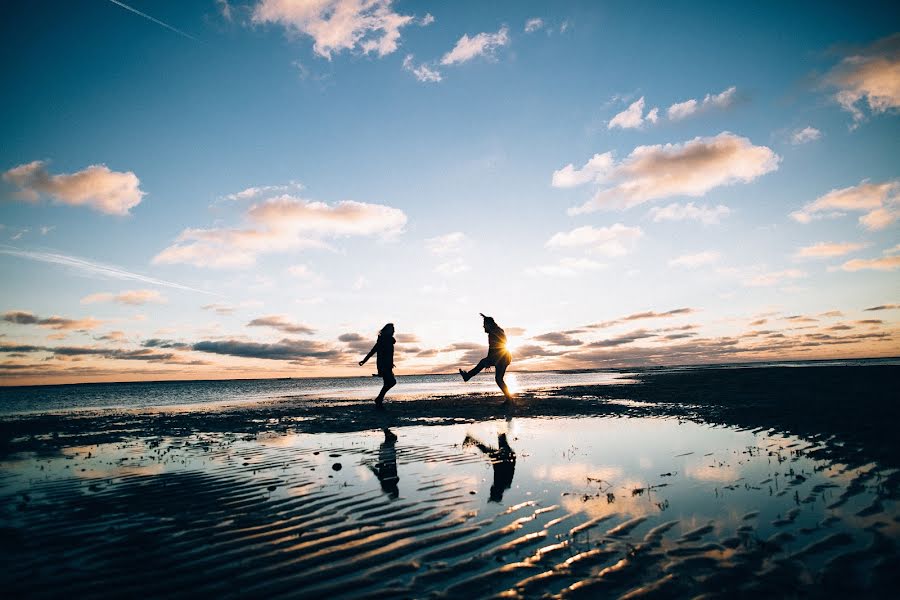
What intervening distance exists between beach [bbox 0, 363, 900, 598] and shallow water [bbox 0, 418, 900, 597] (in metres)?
0.04

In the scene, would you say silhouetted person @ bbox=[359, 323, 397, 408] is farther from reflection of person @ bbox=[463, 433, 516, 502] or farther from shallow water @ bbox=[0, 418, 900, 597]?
shallow water @ bbox=[0, 418, 900, 597]

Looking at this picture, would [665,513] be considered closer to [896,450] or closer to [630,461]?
[630,461]

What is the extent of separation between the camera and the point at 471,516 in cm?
677

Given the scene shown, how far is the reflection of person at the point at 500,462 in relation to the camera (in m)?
8.30

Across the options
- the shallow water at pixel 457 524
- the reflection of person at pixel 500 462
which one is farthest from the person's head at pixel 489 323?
the shallow water at pixel 457 524

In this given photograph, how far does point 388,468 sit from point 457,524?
443cm

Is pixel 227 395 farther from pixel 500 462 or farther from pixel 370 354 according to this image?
pixel 500 462

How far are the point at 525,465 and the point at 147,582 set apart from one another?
24.4 ft

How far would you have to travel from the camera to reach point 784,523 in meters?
6.06

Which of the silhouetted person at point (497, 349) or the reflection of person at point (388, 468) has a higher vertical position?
the silhouetted person at point (497, 349)

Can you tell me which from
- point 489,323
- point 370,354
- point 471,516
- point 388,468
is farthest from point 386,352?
point 471,516

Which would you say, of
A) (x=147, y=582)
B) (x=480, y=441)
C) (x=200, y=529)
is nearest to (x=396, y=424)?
(x=480, y=441)

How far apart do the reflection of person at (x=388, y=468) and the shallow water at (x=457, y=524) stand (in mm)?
88

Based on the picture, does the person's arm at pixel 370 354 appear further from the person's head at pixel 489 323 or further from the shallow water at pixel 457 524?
the shallow water at pixel 457 524
